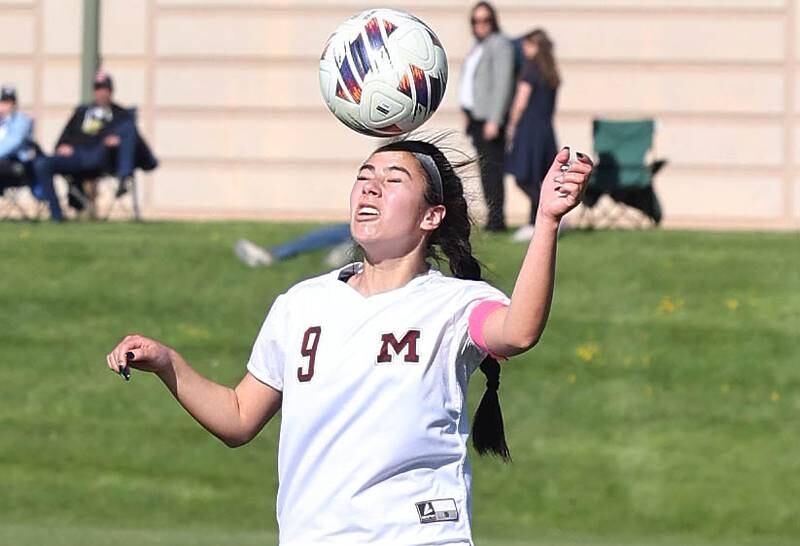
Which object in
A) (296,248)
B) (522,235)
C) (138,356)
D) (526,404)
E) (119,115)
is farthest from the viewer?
(119,115)

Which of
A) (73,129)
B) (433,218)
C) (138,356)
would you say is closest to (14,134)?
(73,129)

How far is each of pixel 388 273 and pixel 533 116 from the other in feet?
39.9

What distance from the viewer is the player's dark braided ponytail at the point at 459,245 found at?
15.5 feet

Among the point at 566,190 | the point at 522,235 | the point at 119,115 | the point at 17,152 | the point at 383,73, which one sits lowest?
the point at 522,235

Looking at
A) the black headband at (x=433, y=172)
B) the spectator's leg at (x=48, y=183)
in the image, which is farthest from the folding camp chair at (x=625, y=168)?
the black headband at (x=433, y=172)

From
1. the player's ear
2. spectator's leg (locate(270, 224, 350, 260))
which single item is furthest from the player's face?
spectator's leg (locate(270, 224, 350, 260))

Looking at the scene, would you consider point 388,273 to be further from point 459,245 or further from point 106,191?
point 106,191

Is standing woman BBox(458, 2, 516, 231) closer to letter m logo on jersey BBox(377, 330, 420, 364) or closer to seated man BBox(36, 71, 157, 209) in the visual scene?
seated man BBox(36, 71, 157, 209)

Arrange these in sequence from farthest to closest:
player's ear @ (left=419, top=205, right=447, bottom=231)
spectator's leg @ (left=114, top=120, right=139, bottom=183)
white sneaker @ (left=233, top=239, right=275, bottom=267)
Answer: spectator's leg @ (left=114, top=120, right=139, bottom=183)
white sneaker @ (left=233, top=239, right=275, bottom=267)
player's ear @ (left=419, top=205, right=447, bottom=231)

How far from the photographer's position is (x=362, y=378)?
174 inches

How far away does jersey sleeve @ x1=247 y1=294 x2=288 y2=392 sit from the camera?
4652 mm

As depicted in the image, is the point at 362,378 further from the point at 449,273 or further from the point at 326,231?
the point at 326,231

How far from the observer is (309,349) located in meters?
4.52

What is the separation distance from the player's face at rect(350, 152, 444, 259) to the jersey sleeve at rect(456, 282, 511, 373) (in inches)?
7.8
